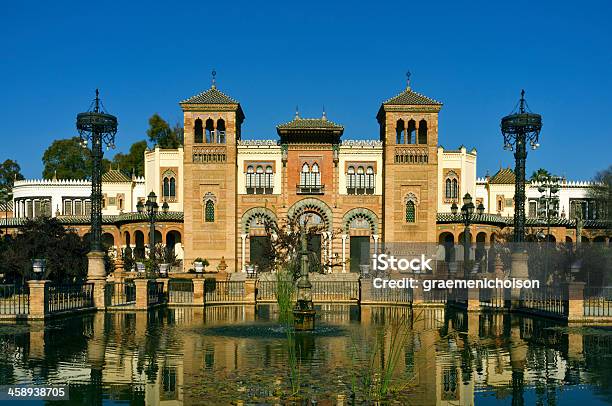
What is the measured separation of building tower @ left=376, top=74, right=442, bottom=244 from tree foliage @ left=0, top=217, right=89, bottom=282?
2235cm

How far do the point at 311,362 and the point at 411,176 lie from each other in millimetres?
38692

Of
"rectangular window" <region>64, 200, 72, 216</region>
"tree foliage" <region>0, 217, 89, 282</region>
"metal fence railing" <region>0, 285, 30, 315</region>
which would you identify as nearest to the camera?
"metal fence railing" <region>0, 285, 30, 315</region>

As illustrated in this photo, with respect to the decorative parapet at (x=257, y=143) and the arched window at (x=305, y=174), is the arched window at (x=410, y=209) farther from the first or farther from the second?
the decorative parapet at (x=257, y=143)

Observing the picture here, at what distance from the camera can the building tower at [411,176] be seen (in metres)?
49.8

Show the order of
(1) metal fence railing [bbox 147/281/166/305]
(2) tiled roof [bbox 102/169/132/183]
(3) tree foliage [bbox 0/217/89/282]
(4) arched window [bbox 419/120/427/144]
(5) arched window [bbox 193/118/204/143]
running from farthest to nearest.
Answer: (2) tiled roof [bbox 102/169/132/183], (5) arched window [bbox 193/118/204/143], (4) arched window [bbox 419/120/427/144], (3) tree foliage [bbox 0/217/89/282], (1) metal fence railing [bbox 147/281/166/305]

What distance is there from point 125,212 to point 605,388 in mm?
49751

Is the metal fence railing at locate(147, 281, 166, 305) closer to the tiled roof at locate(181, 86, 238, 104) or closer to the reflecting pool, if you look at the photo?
the reflecting pool

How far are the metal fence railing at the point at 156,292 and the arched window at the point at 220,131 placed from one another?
2510 cm

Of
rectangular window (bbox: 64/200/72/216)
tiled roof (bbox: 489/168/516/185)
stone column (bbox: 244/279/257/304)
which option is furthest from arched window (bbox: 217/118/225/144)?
stone column (bbox: 244/279/257/304)

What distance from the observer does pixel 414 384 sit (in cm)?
1048

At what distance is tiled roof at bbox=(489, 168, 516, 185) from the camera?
191 feet

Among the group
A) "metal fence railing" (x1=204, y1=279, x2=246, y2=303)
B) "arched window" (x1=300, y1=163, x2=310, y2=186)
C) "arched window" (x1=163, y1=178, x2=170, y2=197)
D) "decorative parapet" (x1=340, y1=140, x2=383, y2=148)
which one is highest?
"decorative parapet" (x1=340, y1=140, x2=383, y2=148)

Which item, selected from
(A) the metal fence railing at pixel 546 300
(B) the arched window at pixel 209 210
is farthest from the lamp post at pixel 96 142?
(B) the arched window at pixel 209 210

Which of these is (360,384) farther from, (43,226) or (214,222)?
(214,222)
